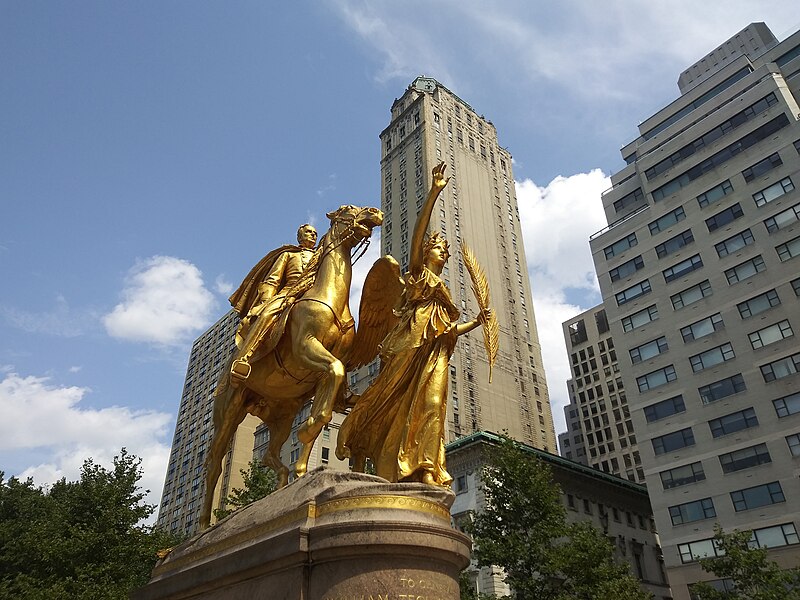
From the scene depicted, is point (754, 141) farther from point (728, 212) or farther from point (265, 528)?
point (265, 528)

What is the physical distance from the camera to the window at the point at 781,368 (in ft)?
138

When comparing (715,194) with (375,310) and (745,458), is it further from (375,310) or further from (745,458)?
(375,310)

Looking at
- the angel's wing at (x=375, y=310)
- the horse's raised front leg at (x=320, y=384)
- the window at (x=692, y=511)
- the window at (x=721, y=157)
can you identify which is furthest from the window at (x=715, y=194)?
the horse's raised front leg at (x=320, y=384)

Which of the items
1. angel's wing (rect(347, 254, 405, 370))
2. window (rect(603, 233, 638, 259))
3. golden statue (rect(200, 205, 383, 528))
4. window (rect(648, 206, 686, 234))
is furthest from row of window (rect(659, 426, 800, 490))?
golden statue (rect(200, 205, 383, 528))

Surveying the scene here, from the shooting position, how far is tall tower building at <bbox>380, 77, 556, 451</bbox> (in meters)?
75.1

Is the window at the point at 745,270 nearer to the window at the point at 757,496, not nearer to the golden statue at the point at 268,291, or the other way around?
the window at the point at 757,496

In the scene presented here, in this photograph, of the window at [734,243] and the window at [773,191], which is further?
the window at [734,243]

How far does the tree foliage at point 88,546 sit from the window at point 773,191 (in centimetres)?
4396

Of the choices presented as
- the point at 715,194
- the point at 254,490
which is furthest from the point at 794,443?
the point at 254,490

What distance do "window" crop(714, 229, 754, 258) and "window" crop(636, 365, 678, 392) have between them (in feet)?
30.2

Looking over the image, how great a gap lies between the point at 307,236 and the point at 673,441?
139 ft

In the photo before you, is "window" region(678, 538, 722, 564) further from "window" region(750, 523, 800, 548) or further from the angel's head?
the angel's head

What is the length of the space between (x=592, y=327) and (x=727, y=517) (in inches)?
2622

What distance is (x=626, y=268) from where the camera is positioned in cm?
5500
